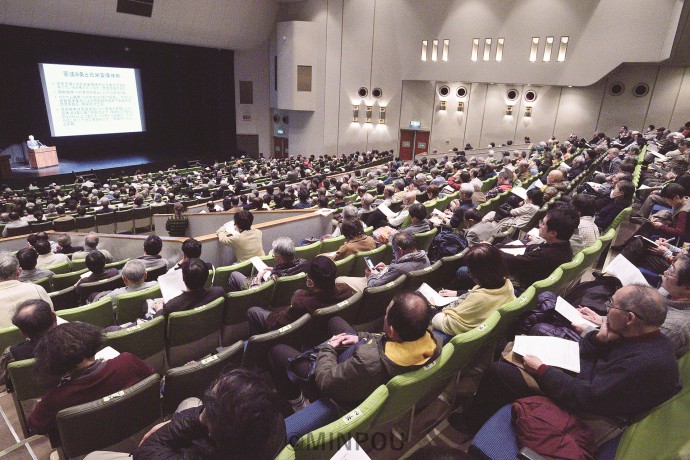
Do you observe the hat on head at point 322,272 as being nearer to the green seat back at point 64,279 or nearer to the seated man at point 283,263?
the seated man at point 283,263

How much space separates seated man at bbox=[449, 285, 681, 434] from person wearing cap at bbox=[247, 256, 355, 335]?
1.19m

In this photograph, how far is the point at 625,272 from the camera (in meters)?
2.98

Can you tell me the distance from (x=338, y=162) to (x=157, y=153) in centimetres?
995

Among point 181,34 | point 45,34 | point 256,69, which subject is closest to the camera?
point 45,34

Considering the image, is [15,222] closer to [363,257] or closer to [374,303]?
[363,257]

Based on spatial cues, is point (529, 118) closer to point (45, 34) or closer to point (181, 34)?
point (181, 34)

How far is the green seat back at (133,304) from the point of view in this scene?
340 centimetres

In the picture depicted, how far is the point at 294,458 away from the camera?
1.60 metres

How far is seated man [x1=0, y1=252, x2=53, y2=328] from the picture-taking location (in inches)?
130

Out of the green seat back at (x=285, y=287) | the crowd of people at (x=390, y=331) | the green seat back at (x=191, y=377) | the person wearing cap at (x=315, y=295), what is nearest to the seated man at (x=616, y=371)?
the crowd of people at (x=390, y=331)

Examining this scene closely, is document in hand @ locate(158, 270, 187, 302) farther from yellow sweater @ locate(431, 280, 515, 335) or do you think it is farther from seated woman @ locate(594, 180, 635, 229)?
seated woman @ locate(594, 180, 635, 229)

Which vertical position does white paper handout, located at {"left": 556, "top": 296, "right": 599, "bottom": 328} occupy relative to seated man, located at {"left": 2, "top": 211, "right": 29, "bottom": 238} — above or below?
above

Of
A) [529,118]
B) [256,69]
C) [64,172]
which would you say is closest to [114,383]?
[64,172]

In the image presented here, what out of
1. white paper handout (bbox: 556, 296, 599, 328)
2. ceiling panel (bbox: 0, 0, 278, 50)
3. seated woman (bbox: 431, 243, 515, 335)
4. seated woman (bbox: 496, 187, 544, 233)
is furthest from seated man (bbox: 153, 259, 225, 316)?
ceiling panel (bbox: 0, 0, 278, 50)
